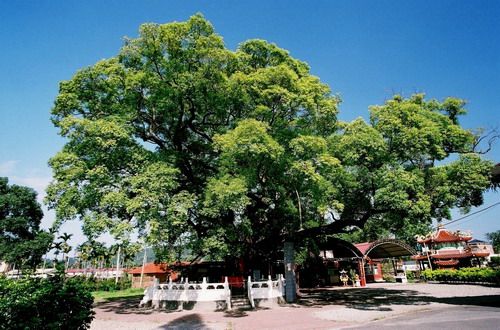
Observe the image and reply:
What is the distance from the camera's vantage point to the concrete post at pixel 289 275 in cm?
1758

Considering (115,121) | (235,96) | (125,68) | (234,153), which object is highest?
(125,68)

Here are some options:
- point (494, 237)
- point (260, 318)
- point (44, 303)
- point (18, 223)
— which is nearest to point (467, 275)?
point (260, 318)

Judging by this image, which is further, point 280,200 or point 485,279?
point 485,279

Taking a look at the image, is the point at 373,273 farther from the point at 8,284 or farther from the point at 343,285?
the point at 8,284

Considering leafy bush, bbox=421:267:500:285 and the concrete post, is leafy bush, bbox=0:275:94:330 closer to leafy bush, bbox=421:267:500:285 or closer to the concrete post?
the concrete post

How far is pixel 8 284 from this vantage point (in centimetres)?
560

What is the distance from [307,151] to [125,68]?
9.84 metres

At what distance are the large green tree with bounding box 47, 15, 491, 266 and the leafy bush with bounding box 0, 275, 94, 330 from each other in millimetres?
6205

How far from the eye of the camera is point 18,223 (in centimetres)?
4191

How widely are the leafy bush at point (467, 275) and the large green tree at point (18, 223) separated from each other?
44022 mm

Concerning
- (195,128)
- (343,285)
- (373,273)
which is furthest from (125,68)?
(373,273)

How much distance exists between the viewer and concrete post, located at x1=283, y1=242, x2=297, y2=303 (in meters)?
17.6

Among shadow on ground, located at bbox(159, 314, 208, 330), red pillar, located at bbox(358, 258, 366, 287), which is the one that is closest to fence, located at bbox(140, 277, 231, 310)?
shadow on ground, located at bbox(159, 314, 208, 330)

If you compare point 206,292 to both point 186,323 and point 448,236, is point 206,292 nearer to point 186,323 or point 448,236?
point 186,323
